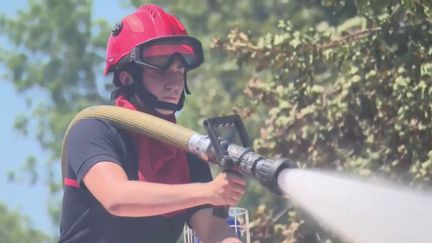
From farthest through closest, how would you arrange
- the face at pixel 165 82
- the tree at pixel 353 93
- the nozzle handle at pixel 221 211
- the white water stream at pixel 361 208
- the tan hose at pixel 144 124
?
1. the tree at pixel 353 93
2. the face at pixel 165 82
3. the nozzle handle at pixel 221 211
4. the tan hose at pixel 144 124
5. the white water stream at pixel 361 208

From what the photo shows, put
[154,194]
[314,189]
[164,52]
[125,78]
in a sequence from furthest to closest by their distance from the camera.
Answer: [125,78] → [164,52] → [154,194] → [314,189]

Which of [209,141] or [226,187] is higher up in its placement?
[209,141]

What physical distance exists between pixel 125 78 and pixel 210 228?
0.75 metres

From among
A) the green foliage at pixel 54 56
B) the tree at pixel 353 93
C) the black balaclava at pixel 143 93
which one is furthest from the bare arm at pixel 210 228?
the green foliage at pixel 54 56

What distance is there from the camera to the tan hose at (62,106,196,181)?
190 inches

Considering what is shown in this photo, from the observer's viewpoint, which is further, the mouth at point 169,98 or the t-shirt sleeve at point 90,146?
the mouth at point 169,98

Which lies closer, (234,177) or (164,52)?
(234,177)

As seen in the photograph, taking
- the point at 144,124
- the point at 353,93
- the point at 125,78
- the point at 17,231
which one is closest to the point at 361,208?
the point at 144,124

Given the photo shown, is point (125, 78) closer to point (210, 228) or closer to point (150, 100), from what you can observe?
point (150, 100)

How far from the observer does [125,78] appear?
5.23 meters

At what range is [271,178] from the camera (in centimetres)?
444

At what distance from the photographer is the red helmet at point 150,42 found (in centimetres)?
509

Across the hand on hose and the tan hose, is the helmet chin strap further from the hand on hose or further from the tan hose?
the hand on hose

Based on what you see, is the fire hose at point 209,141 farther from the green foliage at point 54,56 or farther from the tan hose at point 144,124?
the green foliage at point 54,56
